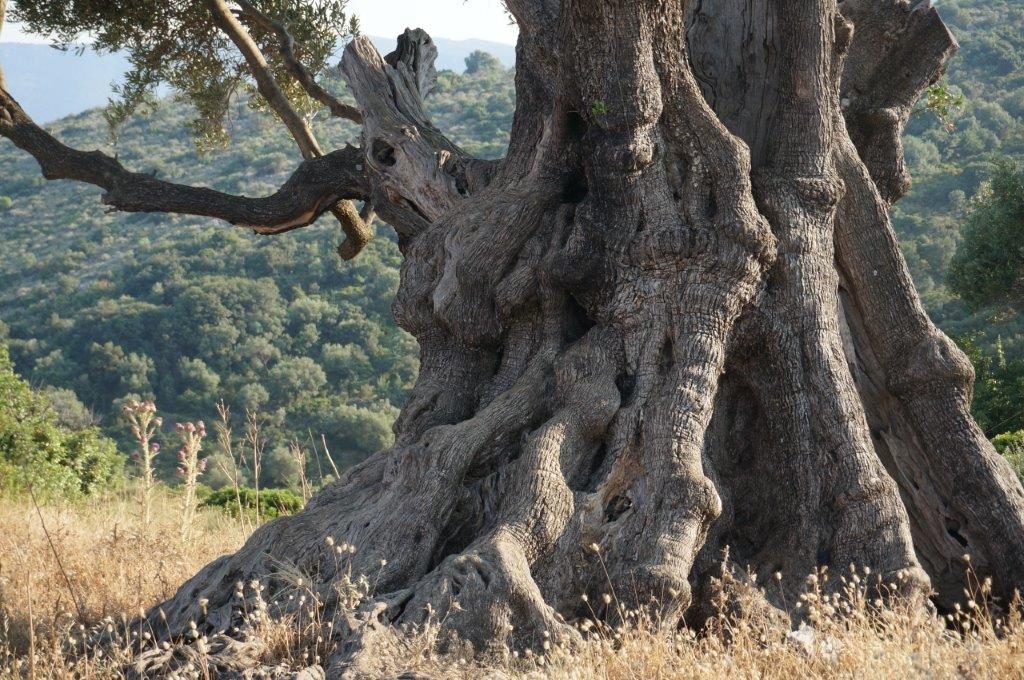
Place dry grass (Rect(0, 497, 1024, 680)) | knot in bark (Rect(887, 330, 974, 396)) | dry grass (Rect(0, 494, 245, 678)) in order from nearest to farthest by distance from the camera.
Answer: dry grass (Rect(0, 497, 1024, 680)) → dry grass (Rect(0, 494, 245, 678)) → knot in bark (Rect(887, 330, 974, 396))

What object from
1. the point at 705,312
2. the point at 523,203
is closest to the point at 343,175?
the point at 523,203

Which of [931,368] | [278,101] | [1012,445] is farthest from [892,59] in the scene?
[1012,445]

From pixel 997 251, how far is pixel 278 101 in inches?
692

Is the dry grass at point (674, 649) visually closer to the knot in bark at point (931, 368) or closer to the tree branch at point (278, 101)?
the knot in bark at point (931, 368)

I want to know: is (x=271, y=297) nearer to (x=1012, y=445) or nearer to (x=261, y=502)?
(x=261, y=502)

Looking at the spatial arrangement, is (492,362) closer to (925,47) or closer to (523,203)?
(523,203)

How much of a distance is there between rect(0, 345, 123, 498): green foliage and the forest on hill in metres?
19.7

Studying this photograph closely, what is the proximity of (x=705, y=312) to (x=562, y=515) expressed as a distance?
134cm

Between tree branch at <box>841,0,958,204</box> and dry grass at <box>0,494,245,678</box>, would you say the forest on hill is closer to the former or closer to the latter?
tree branch at <box>841,0,958,204</box>

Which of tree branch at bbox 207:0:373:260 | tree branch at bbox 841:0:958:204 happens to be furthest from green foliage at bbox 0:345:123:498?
tree branch at bbox 841:0:958:204

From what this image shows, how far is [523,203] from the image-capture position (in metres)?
6.12

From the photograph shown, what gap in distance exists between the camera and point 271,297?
150 feet

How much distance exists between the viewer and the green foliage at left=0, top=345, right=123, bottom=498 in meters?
13.2

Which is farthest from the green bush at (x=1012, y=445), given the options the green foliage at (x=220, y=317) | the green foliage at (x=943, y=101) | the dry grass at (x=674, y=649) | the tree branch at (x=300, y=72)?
the green foliage at (x=220, y=317)
